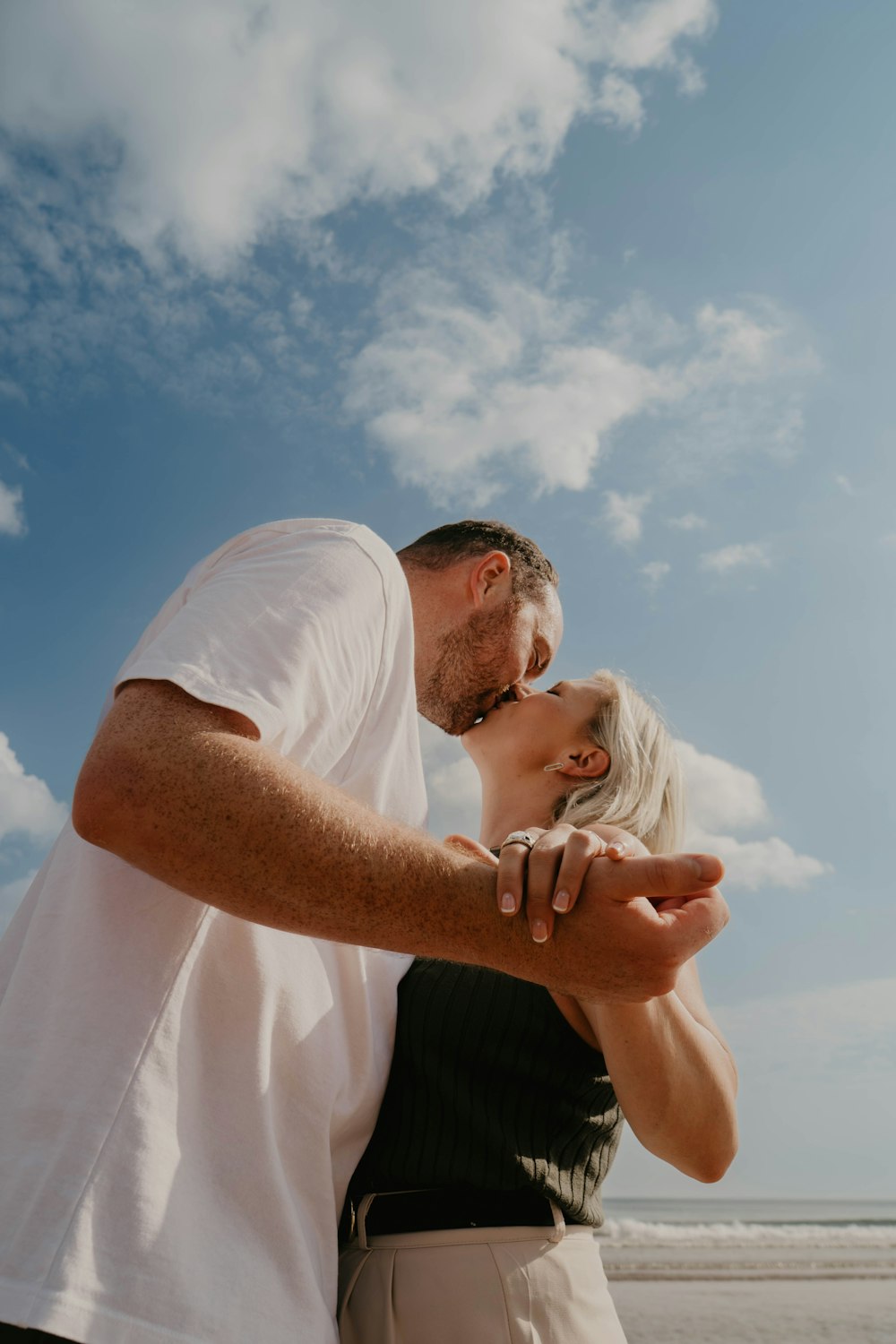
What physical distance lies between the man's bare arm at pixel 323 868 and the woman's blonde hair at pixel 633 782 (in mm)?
1835

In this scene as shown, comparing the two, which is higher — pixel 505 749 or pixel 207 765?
pixel 505 749

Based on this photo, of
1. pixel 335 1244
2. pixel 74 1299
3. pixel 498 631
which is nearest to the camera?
pixel 74 1299

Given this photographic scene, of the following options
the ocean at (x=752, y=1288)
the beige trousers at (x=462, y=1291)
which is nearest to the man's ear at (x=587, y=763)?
the beige trousers at (x=462, y=1291)

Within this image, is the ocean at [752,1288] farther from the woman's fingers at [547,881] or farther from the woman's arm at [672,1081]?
the woman's fingers at [547,881]

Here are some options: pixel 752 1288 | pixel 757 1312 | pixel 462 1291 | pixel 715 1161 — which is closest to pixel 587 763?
pixel 715 1161

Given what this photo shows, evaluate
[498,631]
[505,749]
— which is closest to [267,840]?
[498,631]

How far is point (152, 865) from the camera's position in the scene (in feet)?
4.29

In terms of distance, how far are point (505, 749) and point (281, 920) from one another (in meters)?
2.59

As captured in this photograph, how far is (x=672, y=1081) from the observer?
6.48 ft

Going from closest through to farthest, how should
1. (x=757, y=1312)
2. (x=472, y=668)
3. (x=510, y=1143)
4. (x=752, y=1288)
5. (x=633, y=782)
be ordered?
(x=510, y=1143) < (x=633, y=782) < (x=472, y=668) < (x=757, y=1312) < (x=752, y=1288)

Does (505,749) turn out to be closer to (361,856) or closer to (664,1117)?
(664,1117)

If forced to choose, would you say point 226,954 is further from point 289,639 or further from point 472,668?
point 472,668

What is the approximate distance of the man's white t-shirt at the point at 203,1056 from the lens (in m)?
1.30

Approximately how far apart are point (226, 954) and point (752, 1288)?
1126 centimetres
